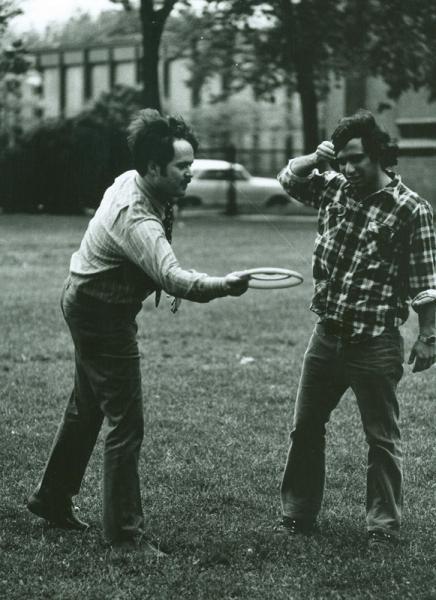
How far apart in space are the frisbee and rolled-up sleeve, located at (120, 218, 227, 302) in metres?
0.13

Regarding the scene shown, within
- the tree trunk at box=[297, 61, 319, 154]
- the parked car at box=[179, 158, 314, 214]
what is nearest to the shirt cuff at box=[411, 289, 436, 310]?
the tree trunk at box=[297, 61, 319, 154]

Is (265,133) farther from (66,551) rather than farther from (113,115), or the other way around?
(66,551)

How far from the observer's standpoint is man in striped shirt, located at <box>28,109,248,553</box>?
477 centimetres

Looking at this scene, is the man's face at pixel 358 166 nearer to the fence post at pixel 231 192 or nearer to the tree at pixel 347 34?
the tree at pixel 347 34

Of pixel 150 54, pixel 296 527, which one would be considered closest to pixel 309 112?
pixel 150 54

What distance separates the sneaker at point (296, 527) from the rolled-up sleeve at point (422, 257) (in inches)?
47.7

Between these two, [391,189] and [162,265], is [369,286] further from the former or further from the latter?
[162,265]

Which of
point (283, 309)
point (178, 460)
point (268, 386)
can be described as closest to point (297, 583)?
point (178, 460)

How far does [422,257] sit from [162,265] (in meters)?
1.20

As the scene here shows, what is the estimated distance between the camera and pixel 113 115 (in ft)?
113

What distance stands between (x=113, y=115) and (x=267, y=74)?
487 cm

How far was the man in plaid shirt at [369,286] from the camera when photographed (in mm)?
5012

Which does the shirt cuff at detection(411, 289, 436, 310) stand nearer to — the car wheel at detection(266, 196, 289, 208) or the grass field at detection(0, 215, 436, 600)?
the grass field at detection(0, 215, 436, 600)

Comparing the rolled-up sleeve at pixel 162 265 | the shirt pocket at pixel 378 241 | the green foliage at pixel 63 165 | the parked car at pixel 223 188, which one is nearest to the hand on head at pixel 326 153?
the shirt pocket at pixel 378 241
